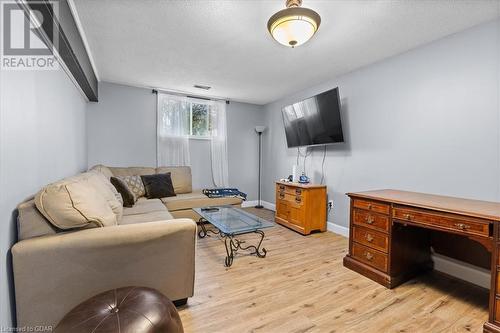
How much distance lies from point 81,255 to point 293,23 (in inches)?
80.8

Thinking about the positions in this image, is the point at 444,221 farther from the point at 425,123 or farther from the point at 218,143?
the point at 218,143

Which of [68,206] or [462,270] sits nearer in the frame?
[68,206]

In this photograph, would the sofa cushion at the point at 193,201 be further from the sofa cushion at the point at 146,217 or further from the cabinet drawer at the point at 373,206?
the cabinet drawer at the point at 373,206

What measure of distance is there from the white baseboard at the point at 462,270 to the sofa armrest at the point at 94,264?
2.45 metres

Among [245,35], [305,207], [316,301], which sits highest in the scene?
[245,35]

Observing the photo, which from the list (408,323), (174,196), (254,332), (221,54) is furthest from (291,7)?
(174,196)

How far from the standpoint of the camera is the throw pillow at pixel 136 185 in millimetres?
3406

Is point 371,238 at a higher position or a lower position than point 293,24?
lower

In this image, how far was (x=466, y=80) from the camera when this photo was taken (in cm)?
210

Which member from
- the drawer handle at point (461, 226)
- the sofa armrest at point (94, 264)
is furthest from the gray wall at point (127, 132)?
the drawer handle at point (461, 226)

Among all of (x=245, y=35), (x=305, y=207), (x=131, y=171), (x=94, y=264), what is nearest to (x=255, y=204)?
(x=305, y=207)

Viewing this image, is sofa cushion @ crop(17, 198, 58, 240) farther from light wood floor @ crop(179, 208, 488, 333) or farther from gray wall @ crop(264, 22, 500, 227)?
gray wall @ crop(264, 22, 500, 227)

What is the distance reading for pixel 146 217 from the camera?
2311 millimetres

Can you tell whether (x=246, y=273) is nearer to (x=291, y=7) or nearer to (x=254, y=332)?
(x=254, y=332)
